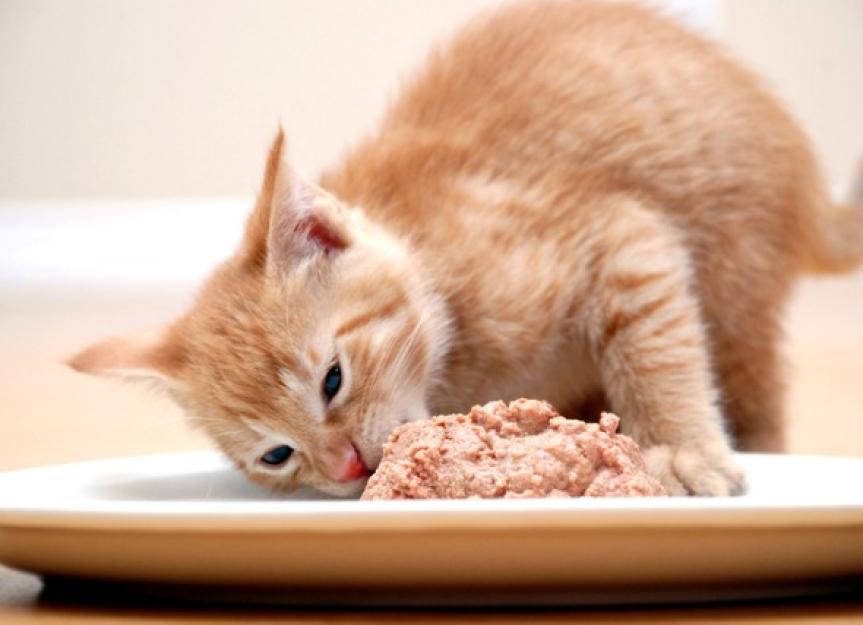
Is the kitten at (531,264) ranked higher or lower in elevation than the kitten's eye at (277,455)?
higher

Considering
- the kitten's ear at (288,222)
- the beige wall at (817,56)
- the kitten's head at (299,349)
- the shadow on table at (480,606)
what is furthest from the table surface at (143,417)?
the beige wall at (817,56)

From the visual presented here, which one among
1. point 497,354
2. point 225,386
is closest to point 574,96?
point 497,354

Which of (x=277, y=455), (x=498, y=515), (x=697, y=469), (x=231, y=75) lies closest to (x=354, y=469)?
(x=277, y=455)

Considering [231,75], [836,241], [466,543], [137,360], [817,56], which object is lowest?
[231,75]

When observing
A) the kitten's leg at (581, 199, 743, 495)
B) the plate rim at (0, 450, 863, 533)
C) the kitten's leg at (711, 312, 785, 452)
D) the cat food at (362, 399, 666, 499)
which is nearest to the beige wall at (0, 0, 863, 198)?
the kitten's leg at (711, 312, 785, 452)

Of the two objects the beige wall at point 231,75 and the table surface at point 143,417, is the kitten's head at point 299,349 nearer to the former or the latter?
the table surface at point 143,417

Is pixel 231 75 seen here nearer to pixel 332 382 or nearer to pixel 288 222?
pixel 288 222

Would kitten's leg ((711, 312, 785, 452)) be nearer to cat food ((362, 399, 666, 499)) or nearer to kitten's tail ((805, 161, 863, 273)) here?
kitten's tail ((805, 161, 863, 273))
